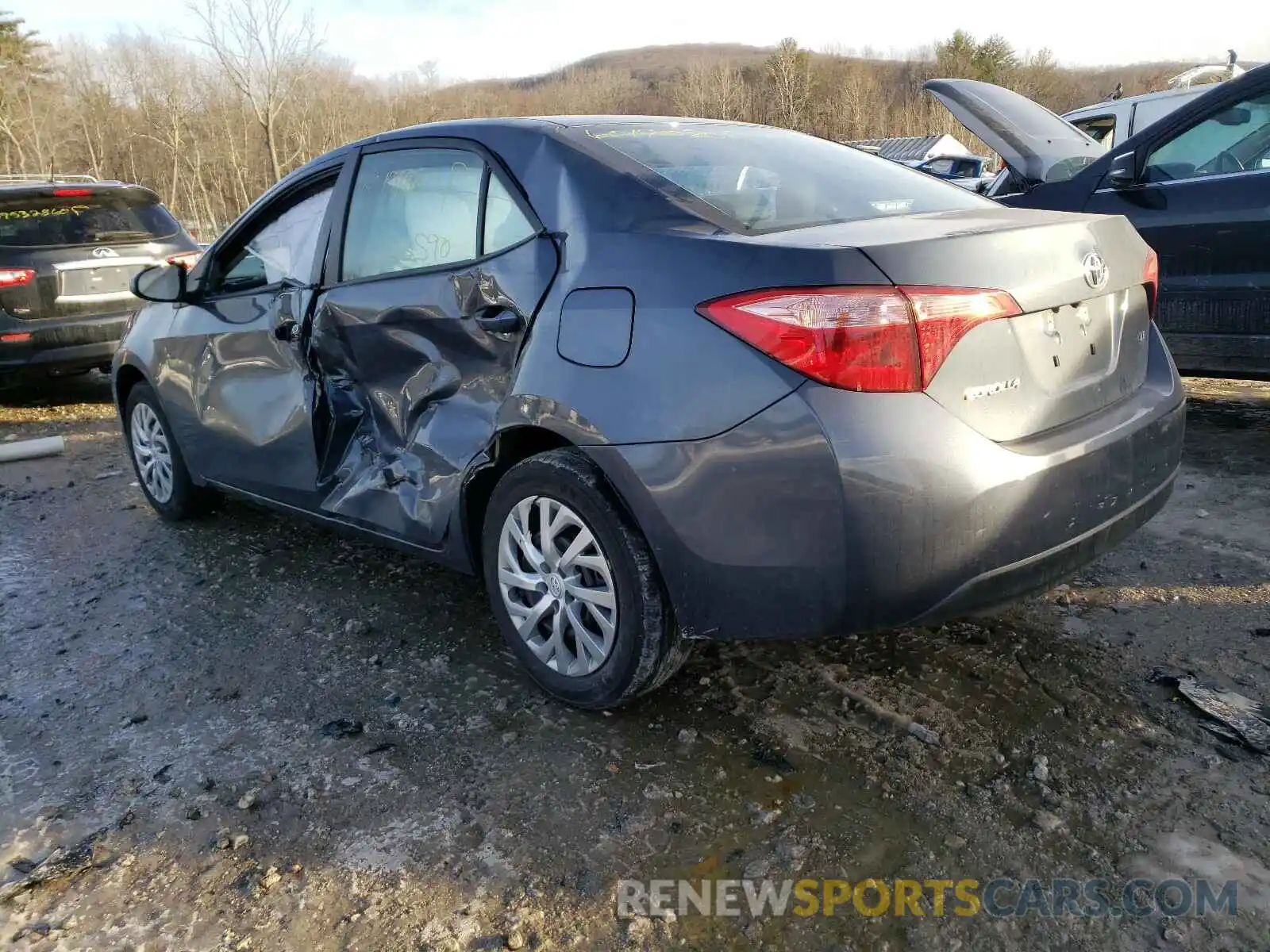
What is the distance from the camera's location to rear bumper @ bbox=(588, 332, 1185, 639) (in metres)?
2.12

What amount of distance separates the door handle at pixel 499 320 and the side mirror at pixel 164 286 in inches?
80.1

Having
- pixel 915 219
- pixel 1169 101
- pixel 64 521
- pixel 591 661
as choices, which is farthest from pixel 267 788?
pixel 1169 101

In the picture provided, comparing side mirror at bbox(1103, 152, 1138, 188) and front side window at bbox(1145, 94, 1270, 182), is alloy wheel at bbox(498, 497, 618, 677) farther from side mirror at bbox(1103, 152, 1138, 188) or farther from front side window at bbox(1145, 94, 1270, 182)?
front side window at bbox(1145, 94, 1270, 182)

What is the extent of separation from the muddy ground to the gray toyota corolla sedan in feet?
1.14

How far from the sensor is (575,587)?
2.65 metres

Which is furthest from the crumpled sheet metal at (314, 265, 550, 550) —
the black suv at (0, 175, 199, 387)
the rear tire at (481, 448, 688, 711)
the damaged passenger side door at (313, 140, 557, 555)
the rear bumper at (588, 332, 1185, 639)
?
the black suv at (0, 175, 199, 387)

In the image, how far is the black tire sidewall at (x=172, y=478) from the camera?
179 inches

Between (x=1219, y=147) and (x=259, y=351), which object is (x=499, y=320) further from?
(x=1219, y=147)

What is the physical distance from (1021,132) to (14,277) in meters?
6.68

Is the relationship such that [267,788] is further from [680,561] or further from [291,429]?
[291,429]

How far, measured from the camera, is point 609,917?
2.02m

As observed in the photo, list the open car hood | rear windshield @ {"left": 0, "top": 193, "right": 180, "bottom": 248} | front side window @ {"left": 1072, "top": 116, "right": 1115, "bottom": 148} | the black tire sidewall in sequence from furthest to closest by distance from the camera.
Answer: front side window @ {"left": 1072, "top": 116, "right": 1115, "bottom": 148} → rear windshield @ {"left": 0, "top": 193, "right": 180, "bottom": 248} → the open car hood → the black tire sidewall

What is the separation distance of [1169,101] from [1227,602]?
7.20 meters

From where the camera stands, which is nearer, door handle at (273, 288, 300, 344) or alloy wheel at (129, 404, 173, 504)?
door handle at (273, 288, 300, 344)
